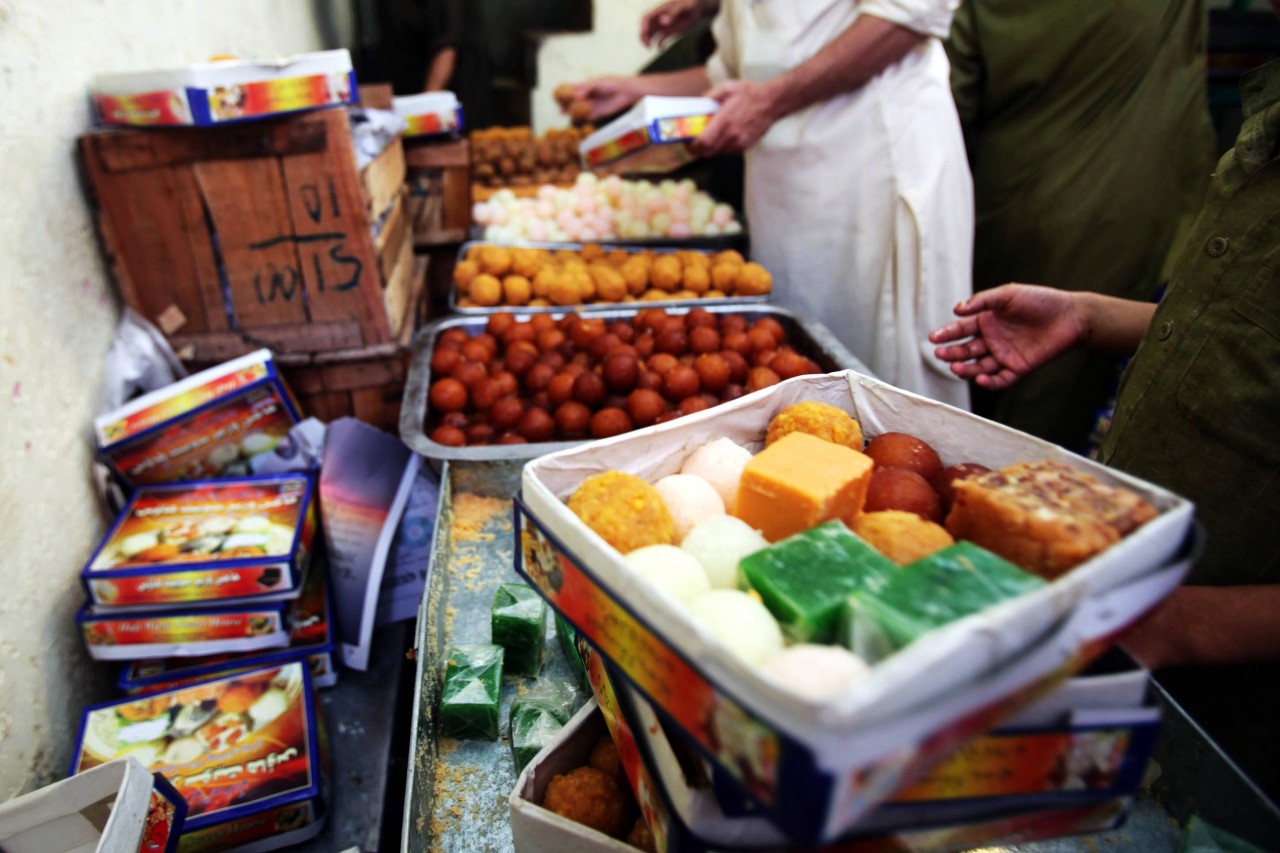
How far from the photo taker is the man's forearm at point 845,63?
7.93ft

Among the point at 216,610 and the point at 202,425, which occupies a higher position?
the point at 202,425

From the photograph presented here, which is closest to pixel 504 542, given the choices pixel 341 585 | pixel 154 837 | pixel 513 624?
pixel 513 624

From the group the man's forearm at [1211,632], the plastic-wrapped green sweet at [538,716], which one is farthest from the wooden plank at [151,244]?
the man's forearm at [1211,632]

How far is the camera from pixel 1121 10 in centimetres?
285

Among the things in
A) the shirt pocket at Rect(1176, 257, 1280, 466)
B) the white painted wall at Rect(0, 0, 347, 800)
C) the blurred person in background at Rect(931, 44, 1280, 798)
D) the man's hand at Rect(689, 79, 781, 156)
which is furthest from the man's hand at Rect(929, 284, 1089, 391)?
the white painted wall at Rect(0, 0, 347, 800)

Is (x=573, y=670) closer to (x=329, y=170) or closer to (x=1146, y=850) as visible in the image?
(x=1146, y=850)

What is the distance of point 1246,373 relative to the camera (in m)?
1.22

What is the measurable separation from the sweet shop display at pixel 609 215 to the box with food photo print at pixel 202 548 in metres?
1.76

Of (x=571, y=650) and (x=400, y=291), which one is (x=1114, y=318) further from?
(x=400, y=291)

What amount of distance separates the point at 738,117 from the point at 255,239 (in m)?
1.58

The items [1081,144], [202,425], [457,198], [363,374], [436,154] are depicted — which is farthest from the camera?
[457,198]

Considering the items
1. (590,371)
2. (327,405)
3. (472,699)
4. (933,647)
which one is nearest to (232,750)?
(472,699)

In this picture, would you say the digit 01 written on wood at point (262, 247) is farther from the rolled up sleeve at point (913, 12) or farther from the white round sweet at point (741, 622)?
the white round sweet at point (741, 622)

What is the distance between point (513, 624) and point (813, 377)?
2.17 feet
